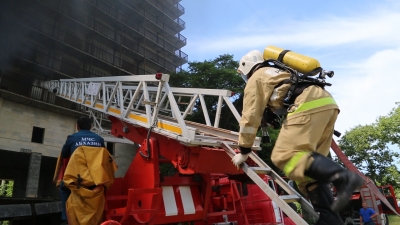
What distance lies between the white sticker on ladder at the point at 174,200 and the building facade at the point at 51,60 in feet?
35.5

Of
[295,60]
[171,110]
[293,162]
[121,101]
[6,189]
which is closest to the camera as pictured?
[293,162]

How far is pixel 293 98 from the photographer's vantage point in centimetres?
241

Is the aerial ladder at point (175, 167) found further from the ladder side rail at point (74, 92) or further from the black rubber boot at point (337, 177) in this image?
the ladder side rail at point (74, 92)

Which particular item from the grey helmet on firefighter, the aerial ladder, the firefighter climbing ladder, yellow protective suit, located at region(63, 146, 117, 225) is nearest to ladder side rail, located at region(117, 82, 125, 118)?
the firefighter climbing ladder

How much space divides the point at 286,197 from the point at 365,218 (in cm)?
912

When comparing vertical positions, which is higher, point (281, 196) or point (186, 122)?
point (186, 122)

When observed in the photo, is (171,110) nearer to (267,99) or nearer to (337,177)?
(267,99)

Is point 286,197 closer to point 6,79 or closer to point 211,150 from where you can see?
point 211,150

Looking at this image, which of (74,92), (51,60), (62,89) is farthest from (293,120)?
(51,60)

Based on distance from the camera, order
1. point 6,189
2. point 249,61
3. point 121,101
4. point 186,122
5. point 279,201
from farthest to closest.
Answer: point 6,189
point 121,101
point 186,122
point 249,61
point 279,201

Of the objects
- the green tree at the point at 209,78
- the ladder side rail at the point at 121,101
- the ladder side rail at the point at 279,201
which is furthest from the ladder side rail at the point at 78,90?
the ladder side rail at the point at 279,201

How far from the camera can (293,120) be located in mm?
2275

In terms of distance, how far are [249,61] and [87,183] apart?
2205mm

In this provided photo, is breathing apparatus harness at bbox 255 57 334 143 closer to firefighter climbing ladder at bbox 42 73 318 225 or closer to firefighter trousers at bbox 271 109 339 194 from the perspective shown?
firefighter trousers at bbox 271 109 339 194
